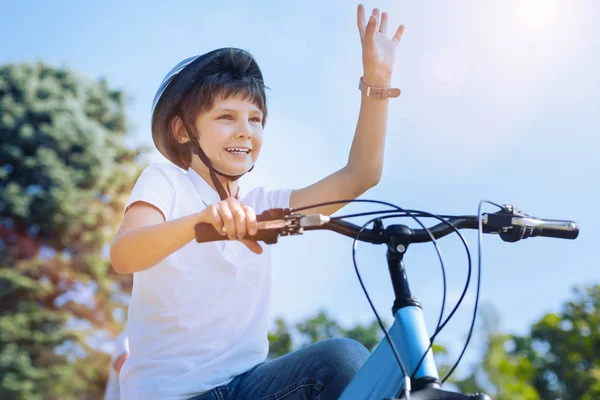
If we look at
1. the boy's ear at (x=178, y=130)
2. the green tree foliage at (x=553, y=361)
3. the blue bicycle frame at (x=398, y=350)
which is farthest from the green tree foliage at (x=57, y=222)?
the blue bicycle frame at (x=398, y=350)

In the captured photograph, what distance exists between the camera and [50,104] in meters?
19.5

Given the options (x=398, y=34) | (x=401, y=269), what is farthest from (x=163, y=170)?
(x=401, y=269)

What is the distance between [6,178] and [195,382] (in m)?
17.9

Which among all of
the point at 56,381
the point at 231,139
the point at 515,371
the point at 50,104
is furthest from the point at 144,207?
the point at 515,371

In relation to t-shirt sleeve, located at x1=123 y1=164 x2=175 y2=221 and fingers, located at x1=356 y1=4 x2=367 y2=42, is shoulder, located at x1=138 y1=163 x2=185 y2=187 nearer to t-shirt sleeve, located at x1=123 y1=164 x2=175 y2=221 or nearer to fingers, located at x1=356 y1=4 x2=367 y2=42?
t-shirt sleeve, located at x1=123 y1=164 x2=175 y2=221

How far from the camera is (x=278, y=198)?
3.01 meters

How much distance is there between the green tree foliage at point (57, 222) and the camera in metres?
16.2

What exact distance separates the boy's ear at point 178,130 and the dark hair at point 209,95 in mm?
10

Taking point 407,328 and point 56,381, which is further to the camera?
point 56,381

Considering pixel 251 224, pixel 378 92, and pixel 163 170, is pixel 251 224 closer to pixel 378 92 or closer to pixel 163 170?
pixel 163 170

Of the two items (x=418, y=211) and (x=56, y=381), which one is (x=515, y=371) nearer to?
(x=56, y=381)

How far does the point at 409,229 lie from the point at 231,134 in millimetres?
1188

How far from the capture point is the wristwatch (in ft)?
8.50

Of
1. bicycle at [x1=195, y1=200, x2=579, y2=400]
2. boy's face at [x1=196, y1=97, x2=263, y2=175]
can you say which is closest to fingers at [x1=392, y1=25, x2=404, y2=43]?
boy's face at [x1=196, y1=97, x2=263, y2=175]
